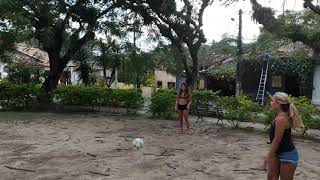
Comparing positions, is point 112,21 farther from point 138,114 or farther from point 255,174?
point 255,174

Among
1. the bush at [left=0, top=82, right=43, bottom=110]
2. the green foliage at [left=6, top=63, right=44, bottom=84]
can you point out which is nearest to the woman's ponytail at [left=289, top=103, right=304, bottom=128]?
the bush at [left=0, top=82, right=43, bottom=110]

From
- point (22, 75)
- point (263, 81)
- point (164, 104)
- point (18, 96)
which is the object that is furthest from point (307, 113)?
point (22, 75)

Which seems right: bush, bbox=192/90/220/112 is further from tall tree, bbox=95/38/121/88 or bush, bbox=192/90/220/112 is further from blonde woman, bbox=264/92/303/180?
blonde woman, bbox=264/92/303/180

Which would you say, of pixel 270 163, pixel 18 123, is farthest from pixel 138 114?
pixel 270 163

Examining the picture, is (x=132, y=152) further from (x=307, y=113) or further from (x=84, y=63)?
(x=84, y=63)

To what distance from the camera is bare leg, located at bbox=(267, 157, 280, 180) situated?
5.38 meters

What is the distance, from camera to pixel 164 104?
18500 mm

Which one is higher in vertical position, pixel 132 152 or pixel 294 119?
pixel 294 119

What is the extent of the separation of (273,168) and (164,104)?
518 inches

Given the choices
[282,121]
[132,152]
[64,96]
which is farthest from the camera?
[64,96]

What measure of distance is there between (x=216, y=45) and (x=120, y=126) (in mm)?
23910

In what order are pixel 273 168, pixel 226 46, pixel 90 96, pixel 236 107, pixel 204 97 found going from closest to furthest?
pixel 273 168 → pixel 236 107 → pixel 204 97 → pixel 90 96 → pixel 226 46

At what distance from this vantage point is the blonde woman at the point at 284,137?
523cm

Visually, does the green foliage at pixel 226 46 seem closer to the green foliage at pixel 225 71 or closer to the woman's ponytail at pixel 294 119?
the green foliage at pixel 225 71
